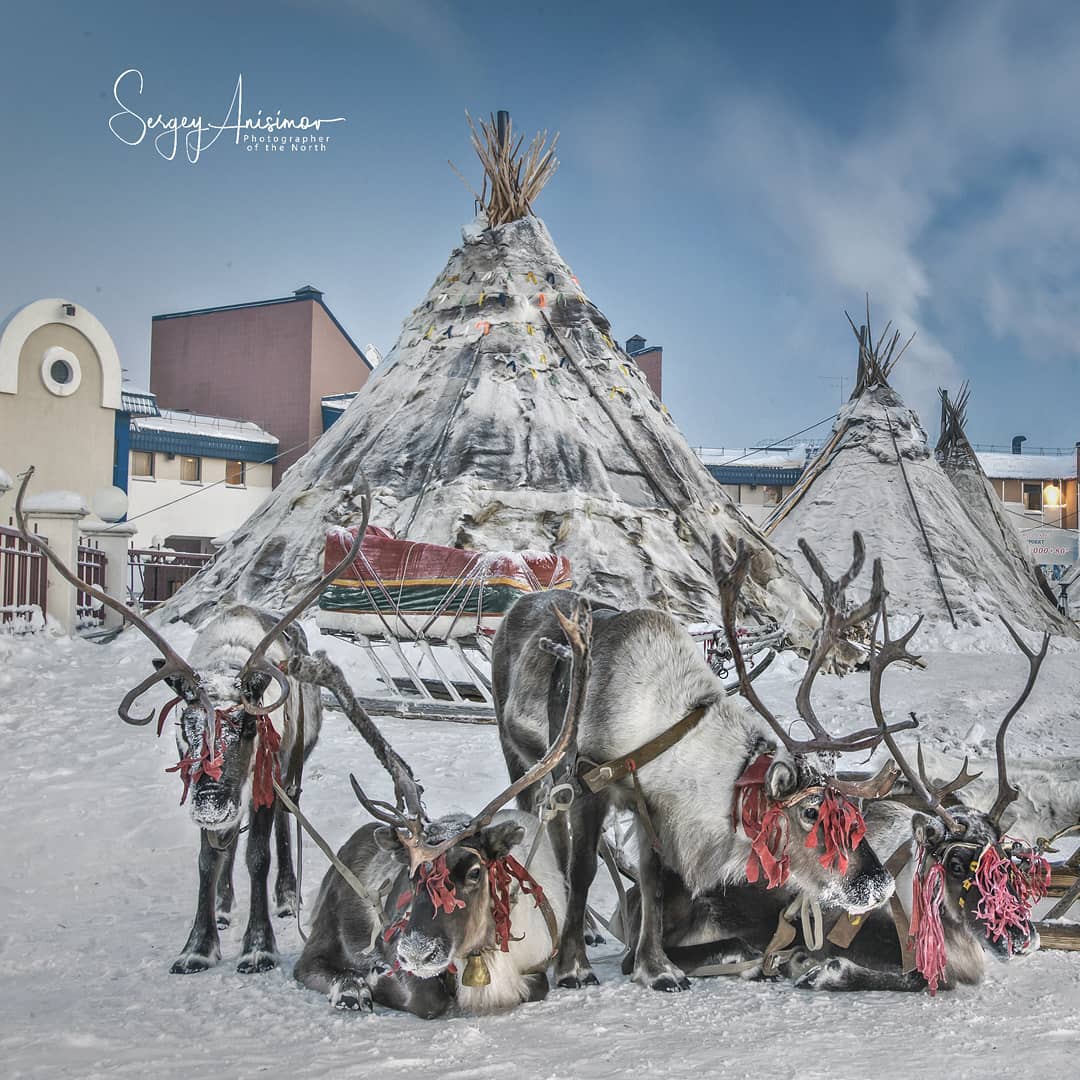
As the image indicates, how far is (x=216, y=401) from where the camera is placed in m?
26.7

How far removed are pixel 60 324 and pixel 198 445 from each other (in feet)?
28.2

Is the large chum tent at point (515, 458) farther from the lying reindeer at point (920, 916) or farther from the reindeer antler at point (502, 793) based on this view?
the reindeer antler at point (502, 793)

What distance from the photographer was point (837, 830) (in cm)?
339

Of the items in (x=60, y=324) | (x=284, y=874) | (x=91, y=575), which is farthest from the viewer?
(x=60, y=324)

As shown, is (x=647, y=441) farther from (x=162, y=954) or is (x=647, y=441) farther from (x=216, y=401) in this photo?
(x=216, y=401)

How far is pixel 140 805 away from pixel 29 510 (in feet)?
19.6

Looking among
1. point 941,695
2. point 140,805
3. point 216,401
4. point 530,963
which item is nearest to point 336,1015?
point 530,963

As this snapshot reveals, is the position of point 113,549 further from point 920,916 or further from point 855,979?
point 920,916

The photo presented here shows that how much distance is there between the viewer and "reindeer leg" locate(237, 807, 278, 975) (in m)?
3.60

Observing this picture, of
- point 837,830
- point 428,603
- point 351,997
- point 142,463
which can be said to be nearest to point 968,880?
point 837,830

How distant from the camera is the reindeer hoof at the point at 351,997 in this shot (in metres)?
3.19

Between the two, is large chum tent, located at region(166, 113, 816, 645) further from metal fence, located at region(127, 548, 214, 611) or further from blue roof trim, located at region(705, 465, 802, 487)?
blue roof trim, located at region(705, 465, 802, 487)

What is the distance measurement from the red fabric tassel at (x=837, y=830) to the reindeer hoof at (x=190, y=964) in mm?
2048

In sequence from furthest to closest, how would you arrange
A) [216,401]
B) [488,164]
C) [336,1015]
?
[216,401] → [488,164] → [336,1015]
